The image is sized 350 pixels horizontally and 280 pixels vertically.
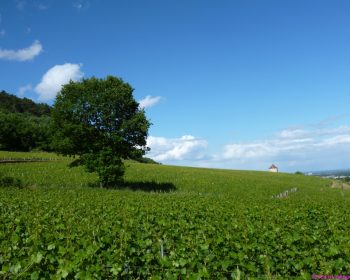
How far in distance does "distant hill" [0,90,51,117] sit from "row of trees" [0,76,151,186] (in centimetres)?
12350

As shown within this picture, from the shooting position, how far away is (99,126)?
141 feet

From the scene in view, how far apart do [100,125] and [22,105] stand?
453 ft

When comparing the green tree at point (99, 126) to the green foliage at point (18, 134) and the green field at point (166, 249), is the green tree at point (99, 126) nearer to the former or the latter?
the green field at point (166, 249)

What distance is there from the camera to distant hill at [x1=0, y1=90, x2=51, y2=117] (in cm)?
15925

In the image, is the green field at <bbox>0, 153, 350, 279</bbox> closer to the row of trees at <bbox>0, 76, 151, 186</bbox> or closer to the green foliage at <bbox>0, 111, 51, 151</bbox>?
the row of trees at <bbox>0, 76, 151, 186</bbox>

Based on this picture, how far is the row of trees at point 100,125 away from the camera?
4194 centimetres

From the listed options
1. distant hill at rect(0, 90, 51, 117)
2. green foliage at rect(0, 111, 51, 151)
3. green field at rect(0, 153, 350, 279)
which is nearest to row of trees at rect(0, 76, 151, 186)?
green field at rect(0, 153, 350, 279)

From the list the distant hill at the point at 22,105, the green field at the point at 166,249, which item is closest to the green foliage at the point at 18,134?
the distant hill at the point at 22,105

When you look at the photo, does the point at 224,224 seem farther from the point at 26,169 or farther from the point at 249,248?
the point at 26,169

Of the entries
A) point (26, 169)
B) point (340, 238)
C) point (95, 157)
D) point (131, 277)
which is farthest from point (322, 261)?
point (26, 169)

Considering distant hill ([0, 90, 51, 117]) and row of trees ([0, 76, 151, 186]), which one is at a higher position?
distant hill ([0, 90, 51, 117])

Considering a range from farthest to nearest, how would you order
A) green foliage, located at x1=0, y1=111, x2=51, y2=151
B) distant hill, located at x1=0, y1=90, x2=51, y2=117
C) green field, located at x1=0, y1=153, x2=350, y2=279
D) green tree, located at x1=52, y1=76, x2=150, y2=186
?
1. distant hill, located at x1=0, y1=90, x2=51, y2=117
2. green foliage, located at x1=0, y1=111, x2=51, y2=151
3. green tree, located at x1=52, y1=76, x2=150, y2=186
4. green field, located at x1=0, y1=153, x2=350, y2=279

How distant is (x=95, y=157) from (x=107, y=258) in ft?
114

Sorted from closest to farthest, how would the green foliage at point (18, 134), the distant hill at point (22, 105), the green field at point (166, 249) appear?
the green field at point (166, 249) → the green foliage at point (18, 134) → the distant hill at point (22, 105)
